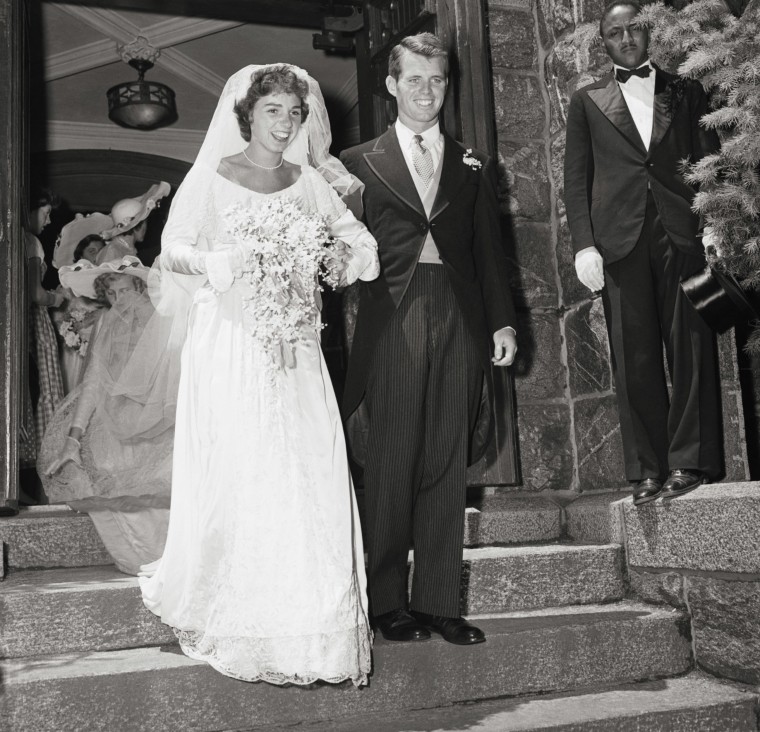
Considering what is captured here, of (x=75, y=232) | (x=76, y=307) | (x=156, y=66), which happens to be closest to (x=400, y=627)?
(x=76, y=307)

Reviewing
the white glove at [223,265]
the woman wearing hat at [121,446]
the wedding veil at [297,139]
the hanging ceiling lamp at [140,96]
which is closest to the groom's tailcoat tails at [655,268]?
the wedding veil at [297,139]

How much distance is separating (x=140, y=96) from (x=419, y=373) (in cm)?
631

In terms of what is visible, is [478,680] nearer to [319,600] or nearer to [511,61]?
[319,600]

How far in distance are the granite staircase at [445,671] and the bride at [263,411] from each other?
145 mm

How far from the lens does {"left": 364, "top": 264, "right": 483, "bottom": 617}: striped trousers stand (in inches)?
127

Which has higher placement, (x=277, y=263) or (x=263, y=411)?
(x=277, y=263)

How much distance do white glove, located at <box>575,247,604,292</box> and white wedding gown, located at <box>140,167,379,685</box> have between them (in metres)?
0.94

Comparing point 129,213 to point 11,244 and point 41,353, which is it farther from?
point 11,244

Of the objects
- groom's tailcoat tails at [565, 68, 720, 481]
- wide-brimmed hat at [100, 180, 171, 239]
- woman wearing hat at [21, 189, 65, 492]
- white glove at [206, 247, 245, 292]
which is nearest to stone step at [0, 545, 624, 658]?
groom's tailcoat tails at [565, 68, 720, 481]

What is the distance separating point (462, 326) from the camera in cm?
336

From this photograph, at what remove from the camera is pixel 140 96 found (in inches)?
340

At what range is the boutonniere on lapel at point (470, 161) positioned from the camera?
353 centimetres

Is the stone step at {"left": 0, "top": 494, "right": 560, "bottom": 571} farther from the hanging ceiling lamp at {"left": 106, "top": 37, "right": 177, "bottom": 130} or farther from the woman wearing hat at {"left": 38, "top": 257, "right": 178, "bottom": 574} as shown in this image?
the hanging ceiling lamp at {"left": 106, "top": 37, "right": 177, "bottom": 130}

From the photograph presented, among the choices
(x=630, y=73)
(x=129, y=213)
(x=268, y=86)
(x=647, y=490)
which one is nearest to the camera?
(x=268, y=86)
